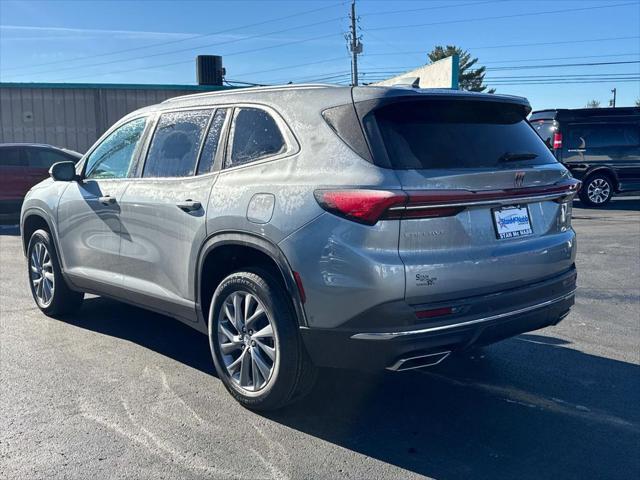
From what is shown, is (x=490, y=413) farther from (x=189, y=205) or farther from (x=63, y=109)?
(x=63, y=109)

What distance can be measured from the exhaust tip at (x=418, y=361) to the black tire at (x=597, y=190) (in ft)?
46.4

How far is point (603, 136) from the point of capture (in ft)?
53.8

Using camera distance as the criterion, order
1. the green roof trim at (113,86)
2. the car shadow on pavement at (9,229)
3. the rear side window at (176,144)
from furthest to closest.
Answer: the green roof trim at (113,86) → the car shadow on pavement at (9,229) → the rear side window at (176,144)

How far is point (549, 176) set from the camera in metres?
3.99

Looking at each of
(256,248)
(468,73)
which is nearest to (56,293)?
(256,248)

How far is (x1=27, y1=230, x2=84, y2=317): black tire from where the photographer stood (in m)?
6.05

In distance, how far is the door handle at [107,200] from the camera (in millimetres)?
5152

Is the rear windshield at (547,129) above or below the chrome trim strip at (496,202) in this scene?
above

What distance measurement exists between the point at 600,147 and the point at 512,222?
46.0 feet

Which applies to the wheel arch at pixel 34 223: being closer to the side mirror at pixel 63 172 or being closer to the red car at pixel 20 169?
the side mirror at pixel 63 172

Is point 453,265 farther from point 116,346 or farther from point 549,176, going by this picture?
point 116,346

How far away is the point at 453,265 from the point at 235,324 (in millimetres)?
1438

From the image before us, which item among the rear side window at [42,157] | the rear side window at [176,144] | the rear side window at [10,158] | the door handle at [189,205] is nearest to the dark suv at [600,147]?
the rear side window at [42,157]

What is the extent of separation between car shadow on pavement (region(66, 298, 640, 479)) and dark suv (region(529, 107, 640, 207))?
1206 centimetres
